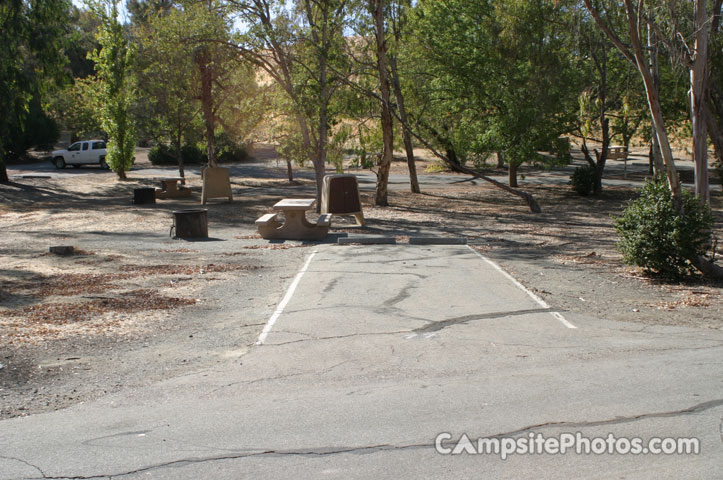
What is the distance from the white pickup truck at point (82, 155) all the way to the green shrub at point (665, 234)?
3912cm

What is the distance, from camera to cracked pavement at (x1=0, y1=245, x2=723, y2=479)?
13.3ft

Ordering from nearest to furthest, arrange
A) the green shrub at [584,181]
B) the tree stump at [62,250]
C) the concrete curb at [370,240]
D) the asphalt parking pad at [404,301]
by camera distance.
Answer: the asphalt parking pad at [404,301] → the tree stump at [62,250] → the concrete curb at [370,240] → the green shrub at [584,181]

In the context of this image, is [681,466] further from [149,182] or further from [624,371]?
[149,182]

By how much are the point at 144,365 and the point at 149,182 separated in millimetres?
29032

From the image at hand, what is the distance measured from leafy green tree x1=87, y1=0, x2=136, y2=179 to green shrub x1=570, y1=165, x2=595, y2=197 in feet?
68.2

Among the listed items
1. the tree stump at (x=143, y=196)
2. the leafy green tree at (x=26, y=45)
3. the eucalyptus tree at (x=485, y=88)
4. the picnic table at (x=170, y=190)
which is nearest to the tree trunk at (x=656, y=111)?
the eucalyptus tree at (x=485, y=88)

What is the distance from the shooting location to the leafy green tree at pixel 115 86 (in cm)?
3309

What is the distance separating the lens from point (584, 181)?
28.0 meters

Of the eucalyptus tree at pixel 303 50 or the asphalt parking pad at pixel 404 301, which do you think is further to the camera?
the eucalyptus tree at pixel 303 50

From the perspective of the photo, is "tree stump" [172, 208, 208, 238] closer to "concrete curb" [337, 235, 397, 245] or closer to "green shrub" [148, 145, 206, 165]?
"concrete curb" [337, 235, 397, 245]

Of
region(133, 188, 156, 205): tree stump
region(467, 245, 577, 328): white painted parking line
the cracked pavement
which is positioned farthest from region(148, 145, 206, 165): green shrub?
the cracked pavement

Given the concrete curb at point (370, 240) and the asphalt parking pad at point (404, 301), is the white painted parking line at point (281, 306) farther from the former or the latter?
the concrete curb at point (370, 240)

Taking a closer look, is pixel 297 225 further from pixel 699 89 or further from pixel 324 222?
pixel 699 89

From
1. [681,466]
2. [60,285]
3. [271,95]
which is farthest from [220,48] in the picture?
[681,466]
